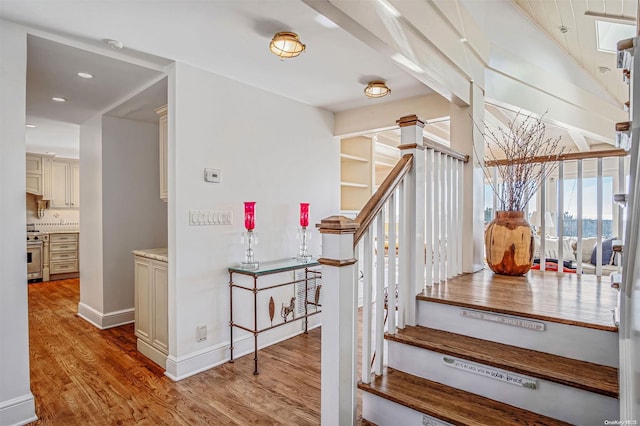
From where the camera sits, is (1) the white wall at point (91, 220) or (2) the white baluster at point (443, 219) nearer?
(2) the white baluster at point (443, 219)

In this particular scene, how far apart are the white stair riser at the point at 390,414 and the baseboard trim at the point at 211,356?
63.1 inches

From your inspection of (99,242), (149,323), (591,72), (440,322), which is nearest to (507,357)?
(440,322)

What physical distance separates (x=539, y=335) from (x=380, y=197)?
1028 mm

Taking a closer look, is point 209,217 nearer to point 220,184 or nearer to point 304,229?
point 220,184

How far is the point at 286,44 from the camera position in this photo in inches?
89.3

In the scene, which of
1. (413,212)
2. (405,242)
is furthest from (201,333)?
(413,212)

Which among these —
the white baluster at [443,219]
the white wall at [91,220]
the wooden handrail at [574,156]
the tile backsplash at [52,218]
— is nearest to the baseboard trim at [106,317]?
the white wall at [91,220]

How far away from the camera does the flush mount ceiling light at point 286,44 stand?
2219 mm

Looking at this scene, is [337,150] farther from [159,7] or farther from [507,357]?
[507,357]

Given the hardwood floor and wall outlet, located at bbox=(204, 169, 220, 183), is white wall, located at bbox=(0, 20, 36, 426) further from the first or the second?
wall outlet, located at bbox=(204, 169, 220, 183)

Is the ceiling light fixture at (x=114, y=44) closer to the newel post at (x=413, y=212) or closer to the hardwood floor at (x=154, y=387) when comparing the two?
the newel post at (x=413, y=212)

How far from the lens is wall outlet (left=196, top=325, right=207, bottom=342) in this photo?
2.83 metres

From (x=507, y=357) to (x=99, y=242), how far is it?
4002mm

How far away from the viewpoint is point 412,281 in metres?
2.00
